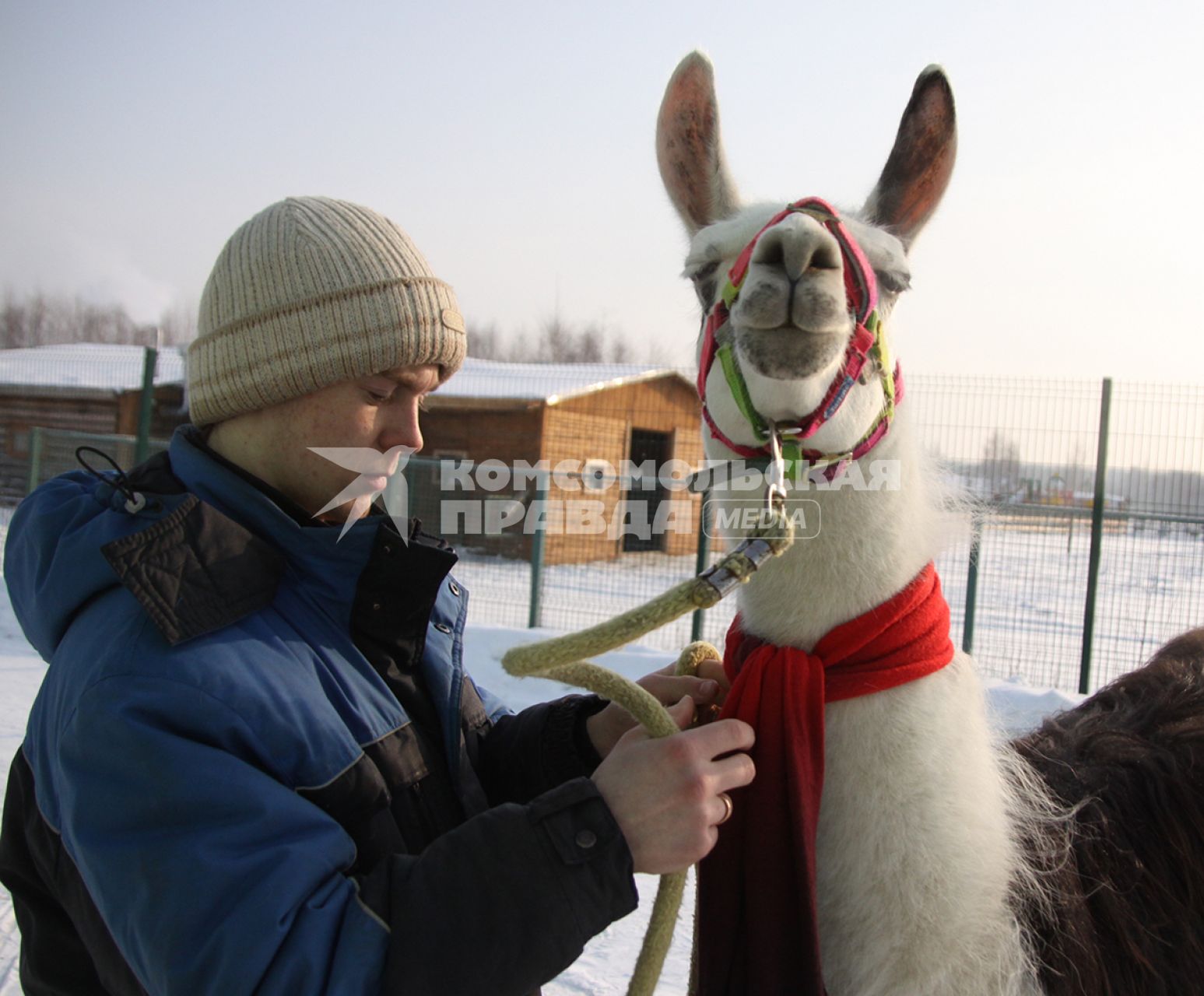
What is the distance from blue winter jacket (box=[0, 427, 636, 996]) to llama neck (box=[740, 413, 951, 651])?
0.51 m

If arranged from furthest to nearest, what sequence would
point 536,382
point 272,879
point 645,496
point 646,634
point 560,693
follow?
1. point 536,382
2. point 645,496
3. point 560,693
4. point 646,634
5. point 272,879

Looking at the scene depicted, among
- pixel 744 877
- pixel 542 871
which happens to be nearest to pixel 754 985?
pixel 744 877

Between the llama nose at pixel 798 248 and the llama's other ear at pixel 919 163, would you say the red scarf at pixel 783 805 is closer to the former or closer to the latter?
the llama nose at pixel 798 248

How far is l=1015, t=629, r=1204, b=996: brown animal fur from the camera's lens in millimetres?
1322

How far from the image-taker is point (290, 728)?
977mm

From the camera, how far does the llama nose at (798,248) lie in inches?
45.7

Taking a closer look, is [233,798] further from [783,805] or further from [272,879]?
[783,805]

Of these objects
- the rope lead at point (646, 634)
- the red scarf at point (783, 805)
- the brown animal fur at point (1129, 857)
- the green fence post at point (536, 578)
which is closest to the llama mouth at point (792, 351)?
the rope lead at point (646, 634)

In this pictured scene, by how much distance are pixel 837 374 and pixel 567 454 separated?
10697mm

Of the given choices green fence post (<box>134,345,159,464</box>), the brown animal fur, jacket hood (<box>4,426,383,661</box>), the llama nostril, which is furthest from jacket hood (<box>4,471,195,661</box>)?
green fence post (<box>134,345,159,464</box>)

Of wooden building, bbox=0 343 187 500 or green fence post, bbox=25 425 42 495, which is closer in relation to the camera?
green fence post, bbox=25 425 42 495

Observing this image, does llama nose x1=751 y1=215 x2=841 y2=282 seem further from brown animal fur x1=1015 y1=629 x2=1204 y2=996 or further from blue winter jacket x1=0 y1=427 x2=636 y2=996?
brown animal fur x1=1015 y1=629 x2=1204 y2=996

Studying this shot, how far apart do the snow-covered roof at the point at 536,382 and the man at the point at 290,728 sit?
9562 mm

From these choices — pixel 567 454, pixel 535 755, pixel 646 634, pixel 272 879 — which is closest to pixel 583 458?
pixel 567 454
